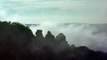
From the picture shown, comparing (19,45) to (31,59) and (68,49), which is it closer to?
(31,59)

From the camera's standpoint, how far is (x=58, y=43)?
136250 mm

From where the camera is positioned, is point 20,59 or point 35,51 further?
point 35,51

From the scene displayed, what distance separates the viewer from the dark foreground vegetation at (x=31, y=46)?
11094cm

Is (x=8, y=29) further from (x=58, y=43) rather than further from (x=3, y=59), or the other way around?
(x=58, y=43)

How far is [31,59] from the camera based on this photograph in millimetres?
116188

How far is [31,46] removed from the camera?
121 m

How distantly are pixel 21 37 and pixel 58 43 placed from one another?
2303cm

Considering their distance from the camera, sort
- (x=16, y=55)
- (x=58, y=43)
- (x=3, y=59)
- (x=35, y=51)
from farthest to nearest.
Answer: (x=58, y=43)
(x=35, y=51)
(x=16, y=55)
(x=3, y=59)

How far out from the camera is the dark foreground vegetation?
111 m

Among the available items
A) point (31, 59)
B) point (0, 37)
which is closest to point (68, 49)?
point (31, 59)

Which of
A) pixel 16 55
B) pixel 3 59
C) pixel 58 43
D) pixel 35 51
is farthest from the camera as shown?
pixel 58 43

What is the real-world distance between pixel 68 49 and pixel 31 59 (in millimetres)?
30092

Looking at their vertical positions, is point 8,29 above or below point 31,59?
above

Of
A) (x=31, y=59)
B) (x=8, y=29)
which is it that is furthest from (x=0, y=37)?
(x=31, y=59)
